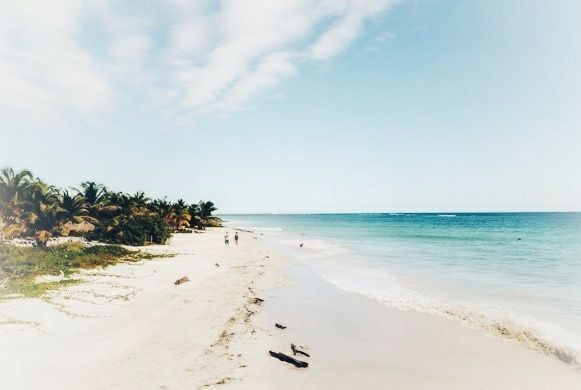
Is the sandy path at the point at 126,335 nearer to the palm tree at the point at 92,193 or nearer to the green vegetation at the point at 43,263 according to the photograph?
the green vegetation at the point at 43,263

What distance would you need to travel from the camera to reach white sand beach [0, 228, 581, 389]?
8117 mm

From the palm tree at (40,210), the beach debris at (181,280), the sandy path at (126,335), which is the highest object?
the palm tree at (40,210)

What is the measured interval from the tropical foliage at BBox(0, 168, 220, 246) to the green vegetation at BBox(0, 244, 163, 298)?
133 inches

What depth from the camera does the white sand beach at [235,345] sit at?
8117mm

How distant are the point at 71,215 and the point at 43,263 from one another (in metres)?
16.3

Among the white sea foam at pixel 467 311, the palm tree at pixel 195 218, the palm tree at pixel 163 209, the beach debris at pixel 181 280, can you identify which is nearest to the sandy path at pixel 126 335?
the beach debris at pixel 181 280

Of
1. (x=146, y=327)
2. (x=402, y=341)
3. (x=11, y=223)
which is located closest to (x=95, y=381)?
(x=146, y=327)

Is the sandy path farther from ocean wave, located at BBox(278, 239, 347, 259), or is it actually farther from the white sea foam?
ocean wave, located at BBox(278, 239, 347, 259)

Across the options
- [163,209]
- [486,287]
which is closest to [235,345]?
[486,287]

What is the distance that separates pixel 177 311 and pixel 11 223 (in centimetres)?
2200

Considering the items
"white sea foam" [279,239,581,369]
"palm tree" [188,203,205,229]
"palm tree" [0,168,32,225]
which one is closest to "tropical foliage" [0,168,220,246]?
"palm tree" [0,168,32,225]

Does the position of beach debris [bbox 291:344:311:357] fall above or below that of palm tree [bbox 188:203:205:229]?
below

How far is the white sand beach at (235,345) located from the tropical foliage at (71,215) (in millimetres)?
13666

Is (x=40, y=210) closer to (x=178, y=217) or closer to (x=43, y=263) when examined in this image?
(x=43, y=263)
